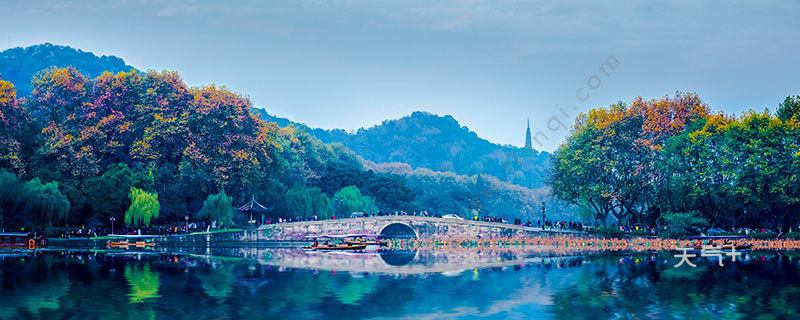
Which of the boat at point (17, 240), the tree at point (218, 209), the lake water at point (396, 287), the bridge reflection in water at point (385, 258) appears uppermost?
the tree at point (218, 209)

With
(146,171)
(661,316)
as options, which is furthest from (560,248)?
(146,171)

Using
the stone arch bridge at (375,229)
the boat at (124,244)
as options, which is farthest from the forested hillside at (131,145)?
the stone arch bridge at (375,229)

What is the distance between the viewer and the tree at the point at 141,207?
81312 mm

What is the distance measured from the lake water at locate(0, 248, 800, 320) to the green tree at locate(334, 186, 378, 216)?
46818mm

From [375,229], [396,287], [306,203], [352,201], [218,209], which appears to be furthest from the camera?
[352,201]

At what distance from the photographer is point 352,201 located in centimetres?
11588

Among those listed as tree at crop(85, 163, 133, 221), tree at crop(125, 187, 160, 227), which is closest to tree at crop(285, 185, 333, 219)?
tree at crop(125, 187, 160, 227)

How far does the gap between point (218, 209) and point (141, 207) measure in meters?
8.25

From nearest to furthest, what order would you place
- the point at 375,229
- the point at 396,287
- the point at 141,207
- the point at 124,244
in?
the point at 396,287 < the point at 124,244 < the point at 141,207 < the point at 375,229

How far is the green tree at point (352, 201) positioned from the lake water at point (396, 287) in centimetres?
4682

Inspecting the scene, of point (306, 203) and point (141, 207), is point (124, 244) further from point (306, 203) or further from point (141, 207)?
point (306, 203)

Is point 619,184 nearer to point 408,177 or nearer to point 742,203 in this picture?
point 742,203

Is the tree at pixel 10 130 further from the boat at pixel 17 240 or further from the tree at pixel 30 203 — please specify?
the boat at pixel 17 240

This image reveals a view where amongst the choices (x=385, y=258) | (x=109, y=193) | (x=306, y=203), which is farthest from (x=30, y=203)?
(x=306, y=203)
